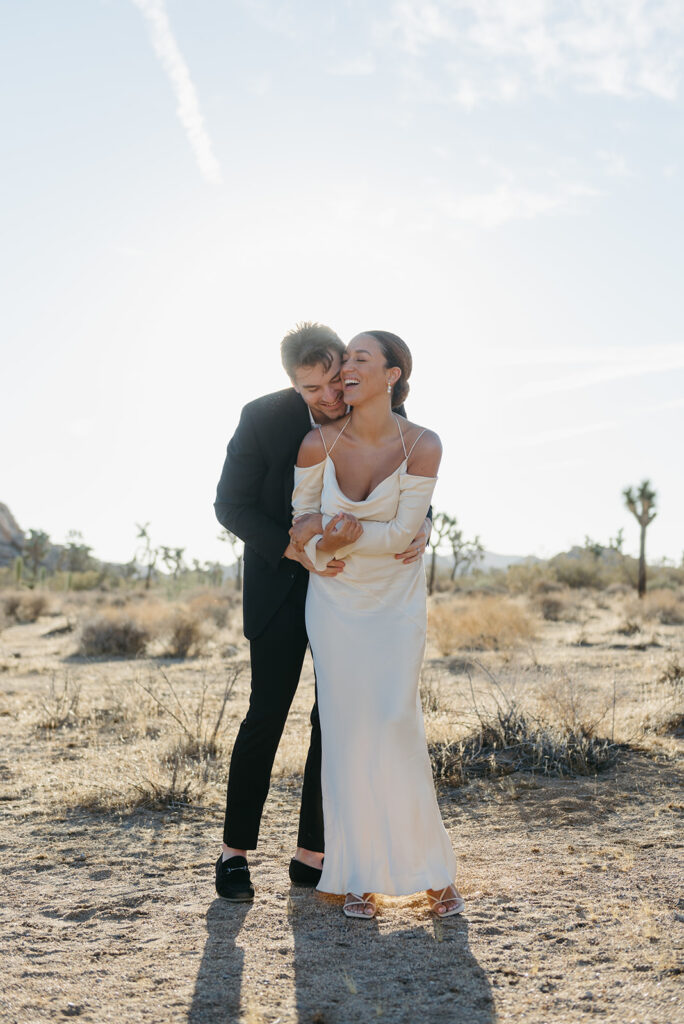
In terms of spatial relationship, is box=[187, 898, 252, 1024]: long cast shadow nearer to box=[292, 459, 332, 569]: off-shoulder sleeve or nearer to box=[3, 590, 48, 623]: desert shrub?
box=[292, 459, 332, 569]: off-shoulder sleeve

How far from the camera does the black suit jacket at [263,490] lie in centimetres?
377

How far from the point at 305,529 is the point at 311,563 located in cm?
14

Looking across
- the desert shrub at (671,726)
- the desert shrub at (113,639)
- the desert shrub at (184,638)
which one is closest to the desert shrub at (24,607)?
the desert shrub at (113,639)

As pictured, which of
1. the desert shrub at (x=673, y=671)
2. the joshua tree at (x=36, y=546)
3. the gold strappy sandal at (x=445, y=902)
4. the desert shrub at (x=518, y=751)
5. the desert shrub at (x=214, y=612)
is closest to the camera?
the gold strappy sandal at (x=445, y=902)

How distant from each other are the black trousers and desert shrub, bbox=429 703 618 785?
227 cm

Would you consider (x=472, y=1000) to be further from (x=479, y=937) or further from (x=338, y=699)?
(x=338, y=699)

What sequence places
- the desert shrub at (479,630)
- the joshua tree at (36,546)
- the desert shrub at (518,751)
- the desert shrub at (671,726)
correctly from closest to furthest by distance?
the desert shrub at (518,751), the desert shrub at (671,726), the desert shrub at (479,630), the joshua tree at (36,546)

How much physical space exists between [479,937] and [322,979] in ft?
2.03

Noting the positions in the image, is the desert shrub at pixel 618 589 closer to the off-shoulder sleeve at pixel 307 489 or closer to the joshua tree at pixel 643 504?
the joshua tree at pixel 643 504

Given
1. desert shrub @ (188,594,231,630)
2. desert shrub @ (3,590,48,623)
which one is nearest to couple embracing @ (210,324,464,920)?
desert shrub @ (188,594,231,630)

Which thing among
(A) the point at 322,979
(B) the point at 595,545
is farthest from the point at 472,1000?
(B) the point at 595,545

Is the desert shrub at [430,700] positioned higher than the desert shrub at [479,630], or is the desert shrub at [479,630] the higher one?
the desert shrub at [479,630]

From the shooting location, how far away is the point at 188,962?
10.1 ft

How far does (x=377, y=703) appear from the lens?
351cm
